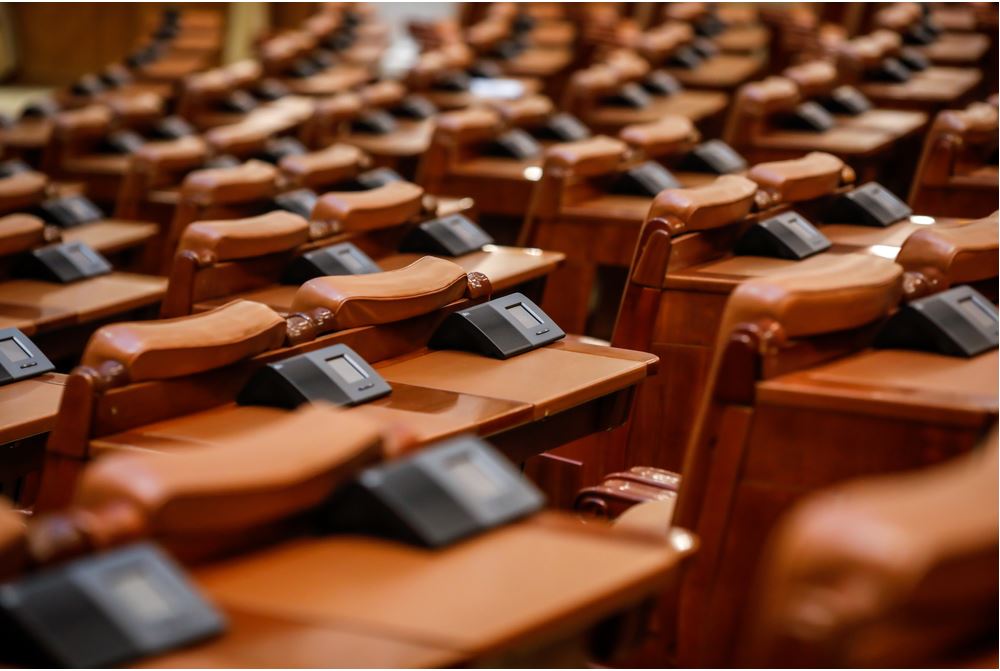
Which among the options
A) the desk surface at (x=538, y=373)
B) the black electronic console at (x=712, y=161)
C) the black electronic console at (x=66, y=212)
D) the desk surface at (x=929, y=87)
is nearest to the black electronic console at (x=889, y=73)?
the desk surface at (x=929, y=87)

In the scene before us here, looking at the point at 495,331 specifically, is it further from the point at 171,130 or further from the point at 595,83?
the point at 171,130

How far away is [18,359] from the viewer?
2189mm

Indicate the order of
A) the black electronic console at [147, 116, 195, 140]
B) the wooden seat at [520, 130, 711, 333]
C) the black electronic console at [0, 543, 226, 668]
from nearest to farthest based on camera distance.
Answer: the black electronic console at [0, 543, 226, 668]
the wooden seat at [520, 130, 711, 333]
the black electronic console at [147, 116, 195, 140]

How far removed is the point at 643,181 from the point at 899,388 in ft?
6.17

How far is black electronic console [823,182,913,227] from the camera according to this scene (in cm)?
303

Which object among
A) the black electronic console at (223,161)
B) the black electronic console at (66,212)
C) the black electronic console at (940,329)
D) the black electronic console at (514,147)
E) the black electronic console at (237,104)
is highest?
the black electronic console at (940,329)

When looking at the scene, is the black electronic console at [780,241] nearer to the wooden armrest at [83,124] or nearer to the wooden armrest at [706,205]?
the wooden armrest at [706,205]

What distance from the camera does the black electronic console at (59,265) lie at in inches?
115

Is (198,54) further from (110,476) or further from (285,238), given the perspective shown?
(110,476)

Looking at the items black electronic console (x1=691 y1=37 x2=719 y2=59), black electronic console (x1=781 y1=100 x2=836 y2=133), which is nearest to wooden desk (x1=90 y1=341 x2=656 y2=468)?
black electronic console (x1=781 y1=100 x2=836 y2=133)

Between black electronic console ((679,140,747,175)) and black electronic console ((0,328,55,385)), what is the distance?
2.08 metres

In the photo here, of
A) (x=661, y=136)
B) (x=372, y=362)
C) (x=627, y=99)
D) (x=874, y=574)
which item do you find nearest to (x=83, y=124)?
(x=627, y=99)

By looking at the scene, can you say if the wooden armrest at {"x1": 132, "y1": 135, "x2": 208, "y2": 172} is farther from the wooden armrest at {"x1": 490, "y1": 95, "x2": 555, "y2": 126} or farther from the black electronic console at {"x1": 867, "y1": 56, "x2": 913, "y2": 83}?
the black electronic console at {"x1": 867, "y1": 56, "x2": 913, "y2": 83}

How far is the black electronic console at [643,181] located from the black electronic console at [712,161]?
25cm
